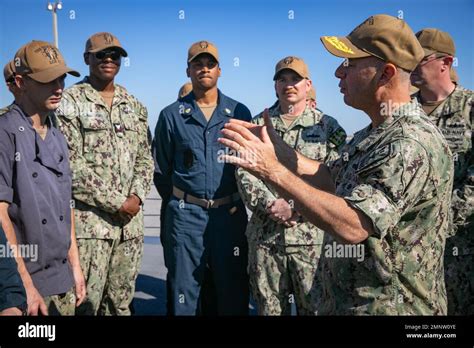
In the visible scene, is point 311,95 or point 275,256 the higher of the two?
point 311,95

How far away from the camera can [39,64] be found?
97.0 inches

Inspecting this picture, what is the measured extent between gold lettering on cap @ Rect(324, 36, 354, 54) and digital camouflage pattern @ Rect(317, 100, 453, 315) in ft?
0.91

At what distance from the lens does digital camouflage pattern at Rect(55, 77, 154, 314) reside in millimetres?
3223

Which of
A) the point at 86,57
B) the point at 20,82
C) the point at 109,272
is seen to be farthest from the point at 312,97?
the point at 20,82

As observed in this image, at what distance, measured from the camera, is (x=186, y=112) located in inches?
139

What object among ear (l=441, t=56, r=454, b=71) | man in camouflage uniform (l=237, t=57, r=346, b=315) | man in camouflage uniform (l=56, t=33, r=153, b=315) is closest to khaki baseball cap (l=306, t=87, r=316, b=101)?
man in camouflage uniform (l=237, t=57, r=346, b=315)

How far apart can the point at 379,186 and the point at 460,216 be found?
155 centimetres

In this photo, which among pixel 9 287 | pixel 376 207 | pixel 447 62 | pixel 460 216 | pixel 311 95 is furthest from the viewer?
pixel 311 95

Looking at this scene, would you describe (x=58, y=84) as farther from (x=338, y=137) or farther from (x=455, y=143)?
(x=455, y=143)

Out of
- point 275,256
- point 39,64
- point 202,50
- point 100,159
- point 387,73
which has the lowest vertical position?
point 275,256

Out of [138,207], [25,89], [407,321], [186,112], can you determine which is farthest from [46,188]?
[407,321]

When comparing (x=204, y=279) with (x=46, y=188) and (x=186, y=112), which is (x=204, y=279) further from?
(x=46, y=188)

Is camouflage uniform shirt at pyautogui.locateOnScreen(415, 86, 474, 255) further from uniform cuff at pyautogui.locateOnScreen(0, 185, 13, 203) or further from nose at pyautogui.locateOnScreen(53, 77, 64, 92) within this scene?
uniform cuff at pyautogui.locateOnScreen(0, 185, 13, 203)

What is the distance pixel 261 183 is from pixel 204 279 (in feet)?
2.99
